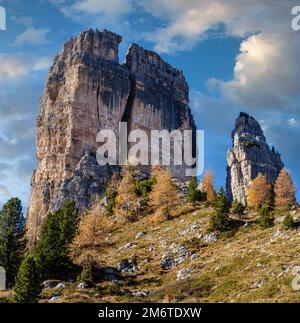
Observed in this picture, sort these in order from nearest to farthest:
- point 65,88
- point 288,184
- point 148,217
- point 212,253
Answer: point 212,253, point 288,184, point 148,217, point 65,88

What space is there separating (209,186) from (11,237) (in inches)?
1727

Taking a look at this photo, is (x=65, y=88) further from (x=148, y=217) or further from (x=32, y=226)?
(x=148, y=217)

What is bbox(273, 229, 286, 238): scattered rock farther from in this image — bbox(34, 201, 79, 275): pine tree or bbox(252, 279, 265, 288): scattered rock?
bbox(34, 201, 79, 275): pine tree

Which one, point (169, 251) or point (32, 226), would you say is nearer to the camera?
point (169, 251)

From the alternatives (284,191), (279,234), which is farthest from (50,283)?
(284,191)

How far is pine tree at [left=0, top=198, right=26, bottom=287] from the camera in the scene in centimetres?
6384

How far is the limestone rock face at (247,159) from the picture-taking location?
509 ft

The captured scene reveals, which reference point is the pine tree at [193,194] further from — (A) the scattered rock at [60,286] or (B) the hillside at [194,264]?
(A) the scattered rock at [60,286]

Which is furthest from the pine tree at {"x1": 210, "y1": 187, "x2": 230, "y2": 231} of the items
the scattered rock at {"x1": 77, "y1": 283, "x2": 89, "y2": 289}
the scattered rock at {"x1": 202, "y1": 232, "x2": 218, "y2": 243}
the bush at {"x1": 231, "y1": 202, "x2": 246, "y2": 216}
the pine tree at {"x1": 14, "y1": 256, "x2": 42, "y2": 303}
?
the pine tree at {"x1": 14, "y1": 256, "x2": 42, "y2": 303}

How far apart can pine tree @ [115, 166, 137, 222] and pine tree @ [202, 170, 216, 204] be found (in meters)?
13.4

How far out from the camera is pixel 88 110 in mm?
130750

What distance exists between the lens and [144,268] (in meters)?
66.2
